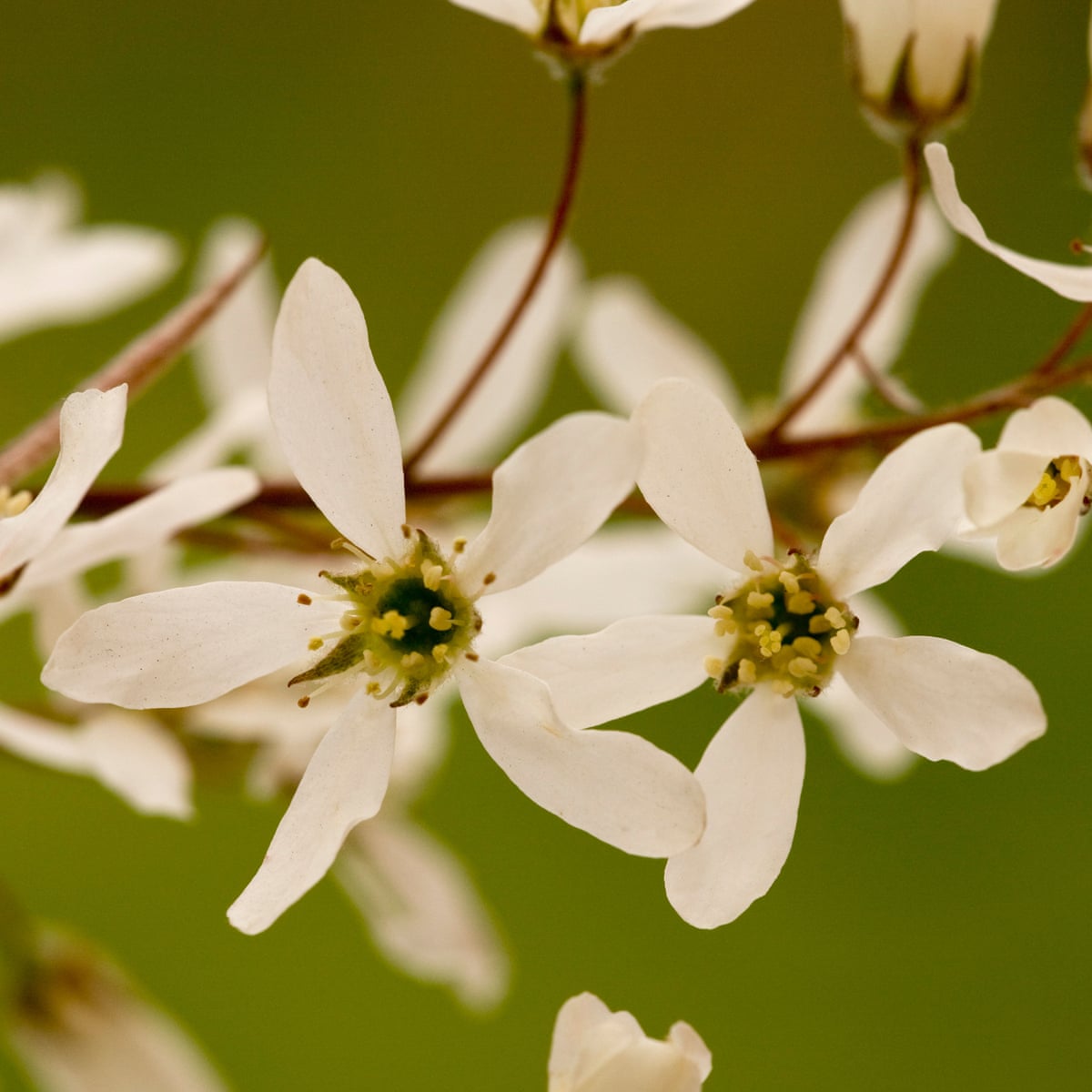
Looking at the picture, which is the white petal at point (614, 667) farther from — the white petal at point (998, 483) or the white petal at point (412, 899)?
the white petal at point (412, 899)

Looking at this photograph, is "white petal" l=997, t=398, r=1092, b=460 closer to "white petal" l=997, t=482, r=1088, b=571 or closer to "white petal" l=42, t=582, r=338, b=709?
"white petal" l=997, t=482, r=1088, b=571

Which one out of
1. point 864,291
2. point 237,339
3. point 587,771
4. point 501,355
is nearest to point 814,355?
point 864,291

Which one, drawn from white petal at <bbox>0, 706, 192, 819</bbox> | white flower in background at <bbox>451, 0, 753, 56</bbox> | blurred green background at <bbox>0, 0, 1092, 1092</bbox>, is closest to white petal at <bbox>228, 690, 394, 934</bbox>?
white petal at <bbox>0, 706, 192, 819</bbox>

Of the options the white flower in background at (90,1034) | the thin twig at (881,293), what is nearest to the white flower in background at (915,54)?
the thin twig at (881,293)

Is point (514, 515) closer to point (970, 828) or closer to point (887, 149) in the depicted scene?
point (970, 828)

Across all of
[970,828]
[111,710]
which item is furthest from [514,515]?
[970,828]
